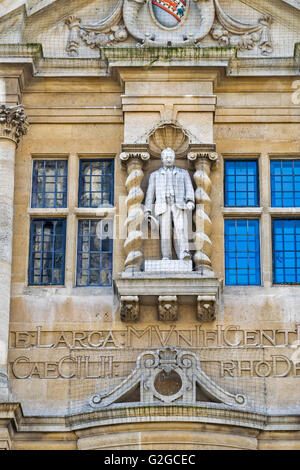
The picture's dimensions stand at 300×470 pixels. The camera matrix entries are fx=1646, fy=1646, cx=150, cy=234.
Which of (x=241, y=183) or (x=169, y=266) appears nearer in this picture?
(x=169, y=266)

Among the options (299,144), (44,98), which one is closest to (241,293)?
(299,144)

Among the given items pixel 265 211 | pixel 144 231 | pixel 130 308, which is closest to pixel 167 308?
pixel 130 308

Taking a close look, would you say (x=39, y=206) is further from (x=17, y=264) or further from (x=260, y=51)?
(x=260, y=51)

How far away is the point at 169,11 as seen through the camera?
93.3ft

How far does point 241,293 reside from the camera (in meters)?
26.6

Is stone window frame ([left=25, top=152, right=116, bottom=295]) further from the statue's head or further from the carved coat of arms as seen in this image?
the carved coat of arms

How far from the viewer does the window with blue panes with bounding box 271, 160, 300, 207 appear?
27.4 meters

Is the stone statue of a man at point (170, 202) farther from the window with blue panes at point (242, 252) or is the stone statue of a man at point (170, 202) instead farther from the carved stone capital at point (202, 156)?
the window with blue panes at point (242, 252)

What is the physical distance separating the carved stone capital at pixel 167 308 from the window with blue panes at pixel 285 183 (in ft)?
8.58

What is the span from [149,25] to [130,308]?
5272 mm

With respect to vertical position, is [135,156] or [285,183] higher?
[135,156]

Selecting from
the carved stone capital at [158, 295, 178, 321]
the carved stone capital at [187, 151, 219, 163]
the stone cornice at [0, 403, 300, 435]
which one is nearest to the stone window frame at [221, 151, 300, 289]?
the carved stone capital at [187, 151, 219, 163]

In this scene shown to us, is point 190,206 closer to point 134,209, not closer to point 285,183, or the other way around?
point 134,209

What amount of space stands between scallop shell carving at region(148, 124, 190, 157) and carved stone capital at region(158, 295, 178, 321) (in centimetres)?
272
